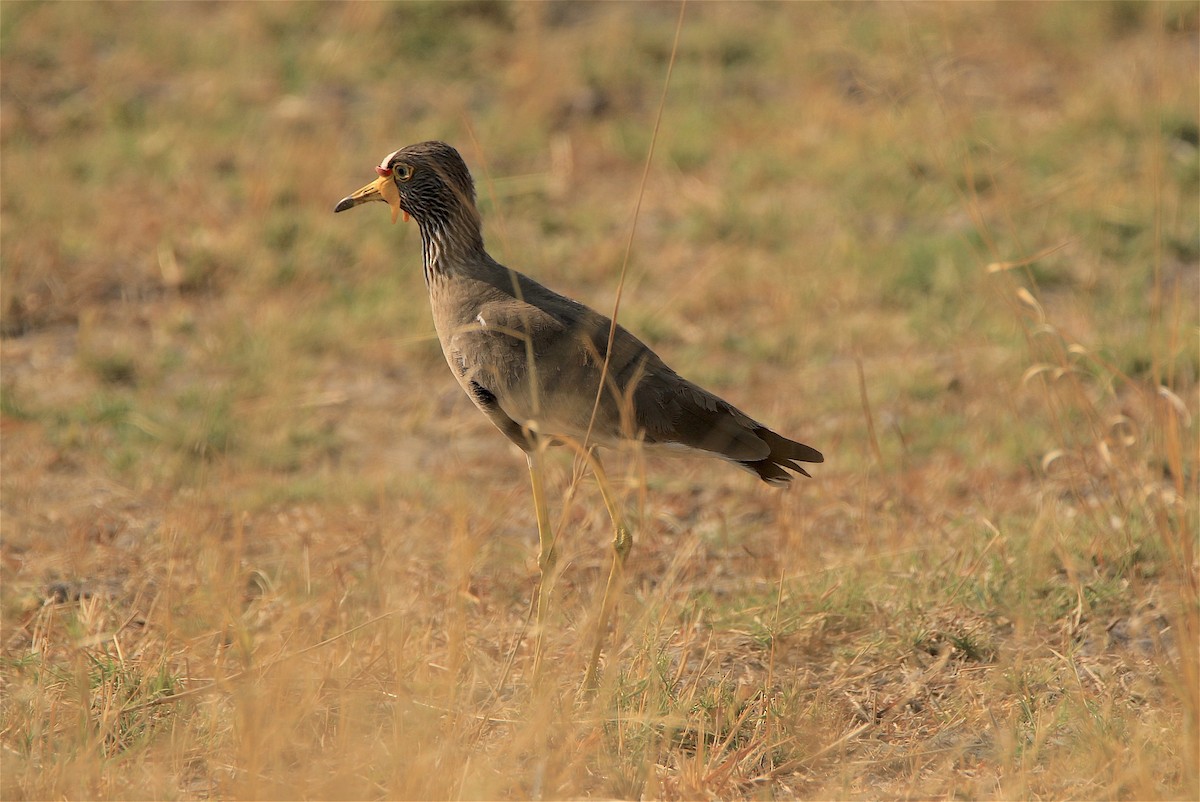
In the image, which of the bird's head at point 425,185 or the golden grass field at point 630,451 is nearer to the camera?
the golden grass field at point 630,451

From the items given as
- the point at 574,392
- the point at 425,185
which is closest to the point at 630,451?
the point at 574,392

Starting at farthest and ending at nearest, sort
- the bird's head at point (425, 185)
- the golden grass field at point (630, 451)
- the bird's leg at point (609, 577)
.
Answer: the bird's head at point (425, 185) < the bird's leg at point (609, 577) < the golden grass field at point (630, 451)

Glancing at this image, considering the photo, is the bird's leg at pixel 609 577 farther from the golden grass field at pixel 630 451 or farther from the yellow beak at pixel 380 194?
the yellow beak at pixel 380 194

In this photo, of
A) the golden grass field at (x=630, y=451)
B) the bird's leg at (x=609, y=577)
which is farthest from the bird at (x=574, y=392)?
the golden grass field at (x=630, y=451)

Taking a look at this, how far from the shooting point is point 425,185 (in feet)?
13.3

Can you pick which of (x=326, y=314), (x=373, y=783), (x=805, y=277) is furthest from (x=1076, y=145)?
(x=373, y=783)

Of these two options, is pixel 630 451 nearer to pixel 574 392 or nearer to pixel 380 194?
pixel 574 392

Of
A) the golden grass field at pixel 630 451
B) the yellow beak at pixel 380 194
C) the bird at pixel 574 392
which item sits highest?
the yellow beak at pixel 380 194

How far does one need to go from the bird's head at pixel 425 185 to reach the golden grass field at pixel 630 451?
0.50 metres

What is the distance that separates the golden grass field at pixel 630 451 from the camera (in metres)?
3.32

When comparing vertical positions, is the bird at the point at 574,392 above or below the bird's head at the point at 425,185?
below

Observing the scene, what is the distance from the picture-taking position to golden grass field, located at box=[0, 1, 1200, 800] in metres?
3.32

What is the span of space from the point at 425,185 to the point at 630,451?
0.97m

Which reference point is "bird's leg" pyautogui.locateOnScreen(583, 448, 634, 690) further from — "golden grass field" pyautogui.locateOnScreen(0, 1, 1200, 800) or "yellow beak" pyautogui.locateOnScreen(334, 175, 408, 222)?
"yellow beak" pyautogui.locateOnScreen(334, 175, 408, 222)
